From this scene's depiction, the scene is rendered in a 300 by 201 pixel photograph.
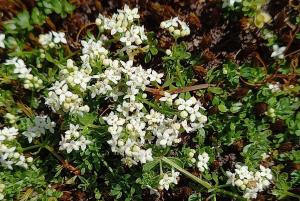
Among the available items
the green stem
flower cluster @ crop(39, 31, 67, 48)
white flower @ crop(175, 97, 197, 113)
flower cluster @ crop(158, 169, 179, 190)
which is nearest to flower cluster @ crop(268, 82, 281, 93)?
white flower @ crop(175, 97, 197, 113)

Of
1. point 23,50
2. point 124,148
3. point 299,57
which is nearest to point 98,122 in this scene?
point 124,148

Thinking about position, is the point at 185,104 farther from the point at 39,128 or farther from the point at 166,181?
the point at 39,128

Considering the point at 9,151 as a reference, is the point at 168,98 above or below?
above

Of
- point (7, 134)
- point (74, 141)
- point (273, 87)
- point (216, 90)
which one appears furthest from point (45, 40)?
point (273, 87)

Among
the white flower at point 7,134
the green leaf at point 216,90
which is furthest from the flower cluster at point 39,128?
the green leaf at point 216,90

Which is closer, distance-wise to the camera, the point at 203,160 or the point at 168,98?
the point at 168,98

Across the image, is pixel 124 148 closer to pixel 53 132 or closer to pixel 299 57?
pixel 53 132

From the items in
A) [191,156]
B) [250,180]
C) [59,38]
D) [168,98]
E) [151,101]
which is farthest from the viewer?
[59,38]
